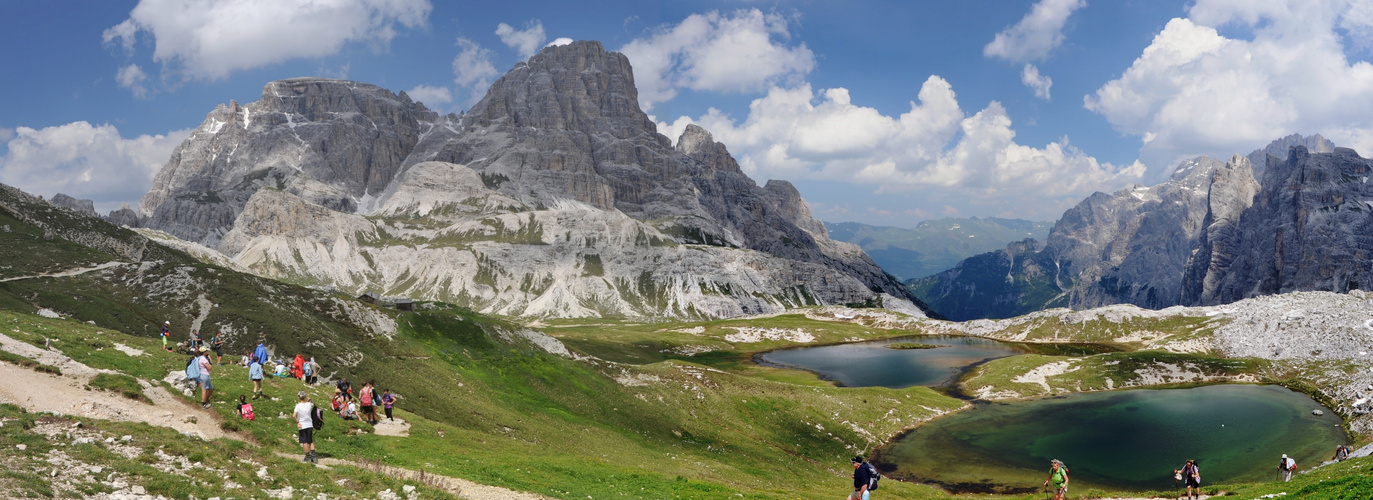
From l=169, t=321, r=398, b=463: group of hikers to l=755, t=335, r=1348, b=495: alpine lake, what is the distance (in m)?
53.1

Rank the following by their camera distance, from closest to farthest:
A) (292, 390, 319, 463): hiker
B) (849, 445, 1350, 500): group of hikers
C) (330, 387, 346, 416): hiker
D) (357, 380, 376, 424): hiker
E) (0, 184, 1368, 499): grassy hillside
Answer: (0, 184, 1368, 499): grassy hillside → (292, 390, 319, 463): hiker → (849, 445, 1350, 500): group of hikers → (330, 387, 346, 416): hiker → (357, 380, 376, 424): hiker

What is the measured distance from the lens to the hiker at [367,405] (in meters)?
41.1

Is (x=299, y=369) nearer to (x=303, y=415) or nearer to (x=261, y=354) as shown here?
(x=261, y=354)

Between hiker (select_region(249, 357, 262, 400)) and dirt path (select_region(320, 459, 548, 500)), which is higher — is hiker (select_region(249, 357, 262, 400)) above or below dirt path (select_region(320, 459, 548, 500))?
above

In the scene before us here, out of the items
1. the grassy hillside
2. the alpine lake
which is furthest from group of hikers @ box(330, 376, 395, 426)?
the alpine lake

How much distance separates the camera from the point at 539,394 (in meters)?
65.5

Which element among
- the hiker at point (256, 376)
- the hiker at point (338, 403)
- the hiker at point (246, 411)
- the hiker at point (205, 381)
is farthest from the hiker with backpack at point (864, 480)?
the hiker at point (256, 376)

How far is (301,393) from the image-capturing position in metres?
32.8

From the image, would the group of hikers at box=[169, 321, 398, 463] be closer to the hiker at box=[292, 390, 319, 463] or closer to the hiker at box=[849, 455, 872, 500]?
the hiker at box=[292, 390, 319, 463]

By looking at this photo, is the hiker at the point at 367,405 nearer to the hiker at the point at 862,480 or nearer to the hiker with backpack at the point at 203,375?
the hiker with backpack at the point at 203,375

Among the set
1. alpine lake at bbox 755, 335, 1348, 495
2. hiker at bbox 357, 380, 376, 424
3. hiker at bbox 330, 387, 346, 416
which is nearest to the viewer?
hiker at bbox 330, 387, 346, 416

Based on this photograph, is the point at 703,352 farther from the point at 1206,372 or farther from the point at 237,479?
the point at 237,479

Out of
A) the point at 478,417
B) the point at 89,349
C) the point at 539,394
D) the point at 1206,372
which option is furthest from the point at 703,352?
the point at 89,349

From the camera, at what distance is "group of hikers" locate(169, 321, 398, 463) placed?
31.0m
